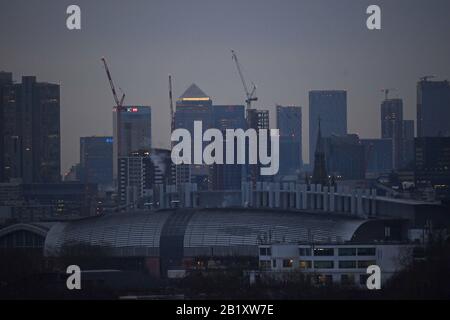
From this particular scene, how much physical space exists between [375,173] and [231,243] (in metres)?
57.2

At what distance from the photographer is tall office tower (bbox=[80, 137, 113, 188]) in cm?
11438

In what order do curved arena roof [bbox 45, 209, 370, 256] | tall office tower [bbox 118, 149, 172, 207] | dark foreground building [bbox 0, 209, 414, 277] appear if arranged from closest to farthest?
dark foreground building [bbox 0, 209, 414, 277], curved arena roof [bbox 45, 209, 370, 256], tall office tower [bbox 118, 149, 172, 207]

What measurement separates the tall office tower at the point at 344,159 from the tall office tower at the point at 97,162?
51.9ft

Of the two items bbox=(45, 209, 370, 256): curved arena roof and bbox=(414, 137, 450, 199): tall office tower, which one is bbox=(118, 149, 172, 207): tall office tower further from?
bbox=(45, 209, 370, 256): curved arena roof

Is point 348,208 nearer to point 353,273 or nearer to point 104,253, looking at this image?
point 104,253

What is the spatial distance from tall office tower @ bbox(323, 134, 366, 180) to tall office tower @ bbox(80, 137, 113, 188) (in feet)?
51.9

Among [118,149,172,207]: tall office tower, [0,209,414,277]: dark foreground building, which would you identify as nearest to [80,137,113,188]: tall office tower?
[118,149,172,207]: tall office tower

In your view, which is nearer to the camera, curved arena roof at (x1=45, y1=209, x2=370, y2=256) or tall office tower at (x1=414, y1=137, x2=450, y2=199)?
curved arena roof at (x1=45, y1=209, x2=370, y2=256)

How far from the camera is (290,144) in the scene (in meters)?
108

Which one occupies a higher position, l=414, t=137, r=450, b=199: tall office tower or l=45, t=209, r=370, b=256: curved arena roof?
l=414, t=137, r=450, b=199: tall office tower

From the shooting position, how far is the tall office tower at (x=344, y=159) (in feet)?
342

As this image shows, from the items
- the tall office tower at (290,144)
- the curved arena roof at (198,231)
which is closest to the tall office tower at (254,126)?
the tall office tower at (290,144)

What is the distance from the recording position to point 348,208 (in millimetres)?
65500
